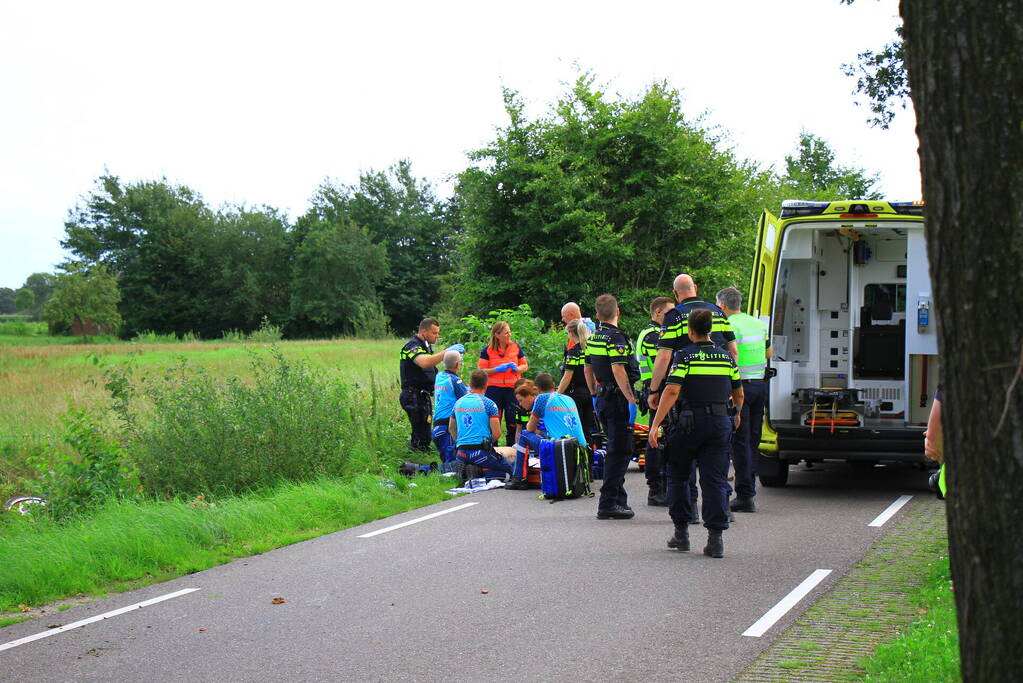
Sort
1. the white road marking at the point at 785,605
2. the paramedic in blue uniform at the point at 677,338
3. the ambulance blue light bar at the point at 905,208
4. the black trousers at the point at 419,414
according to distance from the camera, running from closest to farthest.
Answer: the white road marking at the point at 785,605 < the paramedic in blue uniform at the point at 677,338 < the ambulance blue light bar at the point at 905,208 < the black trousers at the point at 419,414

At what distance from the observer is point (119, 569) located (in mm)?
8109

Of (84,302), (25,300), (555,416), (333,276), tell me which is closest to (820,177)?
(333,276)

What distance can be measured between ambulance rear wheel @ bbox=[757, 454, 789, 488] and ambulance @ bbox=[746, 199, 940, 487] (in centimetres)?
1

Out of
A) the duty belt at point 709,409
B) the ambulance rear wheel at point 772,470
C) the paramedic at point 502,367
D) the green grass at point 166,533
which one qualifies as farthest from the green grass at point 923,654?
the paramedic at point 502,367

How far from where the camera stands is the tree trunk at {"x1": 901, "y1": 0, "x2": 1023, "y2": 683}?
244 cm

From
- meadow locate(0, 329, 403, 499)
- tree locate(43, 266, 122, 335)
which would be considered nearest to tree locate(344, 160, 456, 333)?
tree locate(43, 266, 122, 335)

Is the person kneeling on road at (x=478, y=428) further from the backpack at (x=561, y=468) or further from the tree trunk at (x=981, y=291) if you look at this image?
the tree trunk at (x=981, y=291)

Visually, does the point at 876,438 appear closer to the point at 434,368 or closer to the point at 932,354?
the point at 932,354

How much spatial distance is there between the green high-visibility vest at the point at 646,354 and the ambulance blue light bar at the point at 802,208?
1.86 metres

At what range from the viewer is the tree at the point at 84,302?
60.1 m

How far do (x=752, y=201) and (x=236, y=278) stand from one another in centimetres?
4984

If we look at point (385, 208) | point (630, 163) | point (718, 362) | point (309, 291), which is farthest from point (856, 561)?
point (385, 208)

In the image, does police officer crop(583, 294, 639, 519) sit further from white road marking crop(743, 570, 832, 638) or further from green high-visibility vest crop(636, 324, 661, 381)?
white road marking crop(743, 570, 832, 638)

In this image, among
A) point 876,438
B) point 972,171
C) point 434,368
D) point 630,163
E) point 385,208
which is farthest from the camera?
point 385,208
